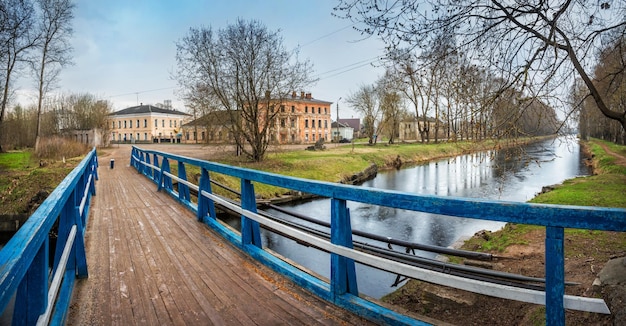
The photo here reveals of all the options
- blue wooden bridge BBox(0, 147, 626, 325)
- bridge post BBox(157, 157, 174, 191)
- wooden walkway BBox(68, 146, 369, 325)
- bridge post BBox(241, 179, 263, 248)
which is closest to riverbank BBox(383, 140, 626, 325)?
blue wooden bridge BBox(0, 147, 626, 325)

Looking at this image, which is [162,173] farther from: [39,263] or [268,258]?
[39,263]

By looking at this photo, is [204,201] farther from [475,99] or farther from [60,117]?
[60,117]

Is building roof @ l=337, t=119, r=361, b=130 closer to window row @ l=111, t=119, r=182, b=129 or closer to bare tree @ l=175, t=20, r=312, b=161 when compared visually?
window row @ l=111, t=119, r=182, b=129

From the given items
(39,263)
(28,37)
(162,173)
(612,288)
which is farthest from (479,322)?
(28,37)

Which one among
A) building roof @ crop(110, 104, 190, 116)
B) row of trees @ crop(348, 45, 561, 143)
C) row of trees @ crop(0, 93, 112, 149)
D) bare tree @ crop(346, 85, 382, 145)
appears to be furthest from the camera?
building roof @ crop(110, 104, 190, 116)

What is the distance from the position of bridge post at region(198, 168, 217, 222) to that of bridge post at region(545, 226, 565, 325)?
14.6 feet

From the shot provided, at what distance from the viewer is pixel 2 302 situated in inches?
49.2

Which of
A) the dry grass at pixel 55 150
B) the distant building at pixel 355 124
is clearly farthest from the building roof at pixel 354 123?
the dry grass at pixel 55 150

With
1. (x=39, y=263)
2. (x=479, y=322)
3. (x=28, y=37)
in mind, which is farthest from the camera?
(x=28, y=37)

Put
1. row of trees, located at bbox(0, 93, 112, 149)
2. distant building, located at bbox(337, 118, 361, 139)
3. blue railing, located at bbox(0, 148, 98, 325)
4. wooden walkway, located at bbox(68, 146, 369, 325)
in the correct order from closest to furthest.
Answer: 1. blue railing, located at bbox(0, 148, 98, 325)
2. wooden walkway, located at bbox(68, 146, 369, 325)
3. row of trees, located at bbox(0, 93, 112, 149)
4. distant building, located at bbox(337, 118, 361, 139)

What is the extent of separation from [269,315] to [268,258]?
987 mm

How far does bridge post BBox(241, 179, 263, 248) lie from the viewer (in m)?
3.81

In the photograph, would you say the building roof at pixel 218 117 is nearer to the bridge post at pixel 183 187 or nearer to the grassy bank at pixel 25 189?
the grassy bank at pixel 25 189

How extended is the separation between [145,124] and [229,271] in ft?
222
